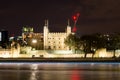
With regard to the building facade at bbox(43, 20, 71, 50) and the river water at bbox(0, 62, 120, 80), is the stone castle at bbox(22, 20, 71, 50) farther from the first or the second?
the river water at bbox(0, 62, 120, 80)

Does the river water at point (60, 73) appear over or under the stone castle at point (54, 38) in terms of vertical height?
under

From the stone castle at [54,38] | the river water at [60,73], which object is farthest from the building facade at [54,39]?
the river water at [60,73]

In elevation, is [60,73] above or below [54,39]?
below

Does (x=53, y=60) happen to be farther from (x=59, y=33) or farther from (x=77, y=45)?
(x=59, y=33)

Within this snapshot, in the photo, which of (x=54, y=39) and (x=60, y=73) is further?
(x=54, y=39)

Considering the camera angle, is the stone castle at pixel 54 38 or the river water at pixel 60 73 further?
the stone castle at pixel 54 38

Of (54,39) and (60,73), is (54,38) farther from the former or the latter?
(60,73)

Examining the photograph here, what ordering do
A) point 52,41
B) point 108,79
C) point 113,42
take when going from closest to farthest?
point 108,79 → point 113,42 → point 52,41

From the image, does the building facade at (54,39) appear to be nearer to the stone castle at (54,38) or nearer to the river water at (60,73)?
the stone castle at (54,38)

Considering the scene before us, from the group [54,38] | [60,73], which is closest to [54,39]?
[54,38]

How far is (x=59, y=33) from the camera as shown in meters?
159

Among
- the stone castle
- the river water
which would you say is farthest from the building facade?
the river water

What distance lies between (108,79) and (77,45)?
75.7m

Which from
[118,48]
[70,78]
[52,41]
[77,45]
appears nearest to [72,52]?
[77,45]
